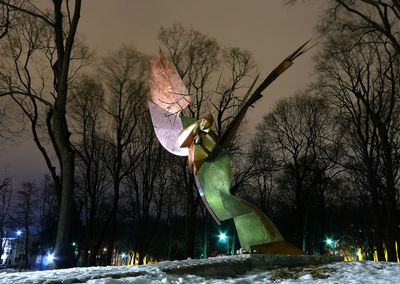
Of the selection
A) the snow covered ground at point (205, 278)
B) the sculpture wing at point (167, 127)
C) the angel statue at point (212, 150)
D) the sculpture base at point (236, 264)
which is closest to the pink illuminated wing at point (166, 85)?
the angel statue at point (212, 150)

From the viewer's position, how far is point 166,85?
10.6 meters

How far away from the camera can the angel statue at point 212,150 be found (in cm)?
861

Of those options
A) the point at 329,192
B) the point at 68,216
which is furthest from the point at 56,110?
the point at 329,192

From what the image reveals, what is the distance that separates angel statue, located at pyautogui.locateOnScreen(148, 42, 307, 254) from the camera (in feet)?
28.2

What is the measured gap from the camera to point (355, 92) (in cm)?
1528

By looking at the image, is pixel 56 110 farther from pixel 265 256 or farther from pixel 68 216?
pixel 265 256

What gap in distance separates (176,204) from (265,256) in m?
22.0

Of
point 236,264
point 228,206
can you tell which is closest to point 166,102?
point 228,206

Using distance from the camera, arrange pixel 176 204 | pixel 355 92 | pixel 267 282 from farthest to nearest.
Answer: pixel 176 204, pixel 355 92, pixel 267 282

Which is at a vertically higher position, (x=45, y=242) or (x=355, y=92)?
(x=355, y=92)

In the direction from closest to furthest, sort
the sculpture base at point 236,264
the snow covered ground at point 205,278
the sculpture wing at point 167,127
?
the snow covered ground at point 205,278 < the sculpture base at point 236,264 < the sculpture wing at point 167,127

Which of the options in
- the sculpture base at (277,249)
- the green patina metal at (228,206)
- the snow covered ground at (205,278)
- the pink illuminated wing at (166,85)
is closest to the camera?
the snow covered ground at (205,278)

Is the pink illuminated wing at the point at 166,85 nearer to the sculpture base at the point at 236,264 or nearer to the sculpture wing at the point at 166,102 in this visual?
the sculpture wing at the point at 166,102

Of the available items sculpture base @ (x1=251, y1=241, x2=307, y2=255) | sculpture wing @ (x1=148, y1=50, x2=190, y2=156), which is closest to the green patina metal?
sculpture base @ (x1=251, y1=241, x2=307, y2=255)
